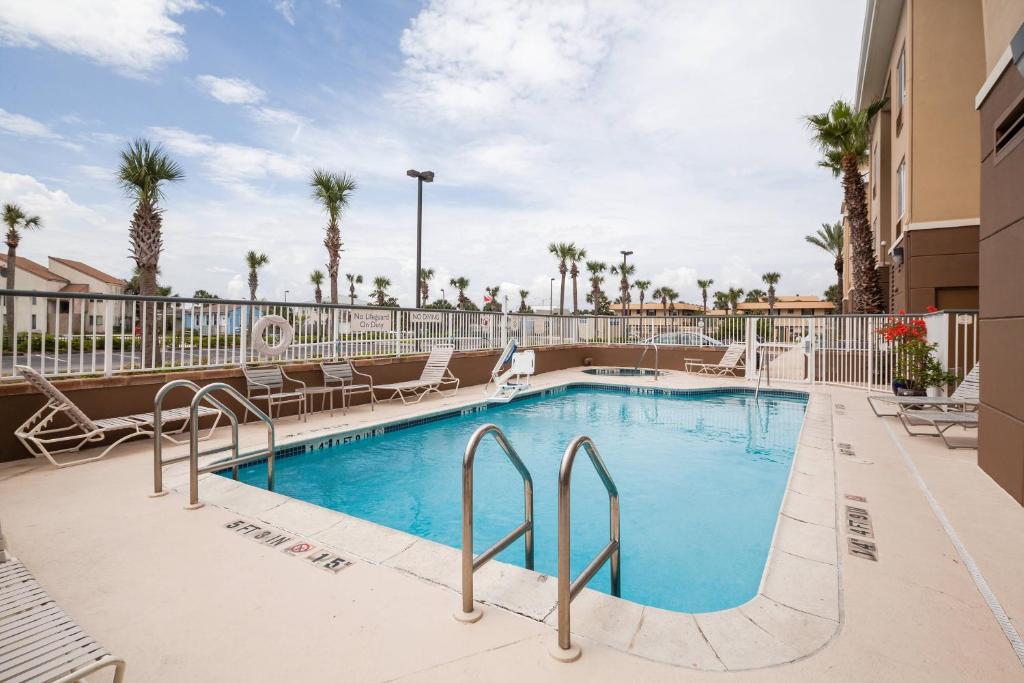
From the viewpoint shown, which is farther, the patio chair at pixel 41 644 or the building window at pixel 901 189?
the building window at pixel 901 189

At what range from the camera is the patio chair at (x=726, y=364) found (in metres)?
14.4

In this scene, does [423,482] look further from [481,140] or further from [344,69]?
[481,140]

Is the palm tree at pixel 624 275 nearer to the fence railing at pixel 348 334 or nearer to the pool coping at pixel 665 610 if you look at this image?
the fence railing at pixel 348 334

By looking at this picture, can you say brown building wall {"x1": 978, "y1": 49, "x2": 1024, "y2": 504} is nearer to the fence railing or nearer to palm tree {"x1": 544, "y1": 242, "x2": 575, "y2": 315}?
the fence railing

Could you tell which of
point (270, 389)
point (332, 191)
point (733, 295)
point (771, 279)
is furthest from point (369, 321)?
point (733, 295)

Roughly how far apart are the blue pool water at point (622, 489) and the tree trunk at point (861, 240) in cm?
984

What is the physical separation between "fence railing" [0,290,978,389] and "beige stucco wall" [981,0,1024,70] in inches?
222

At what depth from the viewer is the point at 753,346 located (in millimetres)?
13828

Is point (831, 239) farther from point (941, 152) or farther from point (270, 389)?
point (270, 389)

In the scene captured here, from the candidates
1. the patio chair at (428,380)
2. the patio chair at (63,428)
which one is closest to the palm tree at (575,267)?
the patio chair at (428,380)

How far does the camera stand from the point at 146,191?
51.6ft

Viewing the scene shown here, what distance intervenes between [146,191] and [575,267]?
39.8 m

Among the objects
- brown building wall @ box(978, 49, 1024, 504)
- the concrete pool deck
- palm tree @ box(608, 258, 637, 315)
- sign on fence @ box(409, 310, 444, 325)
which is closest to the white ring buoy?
sign on fence @ box(409, 310, 444, 325)

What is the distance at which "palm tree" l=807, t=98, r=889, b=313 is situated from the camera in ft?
52.3
